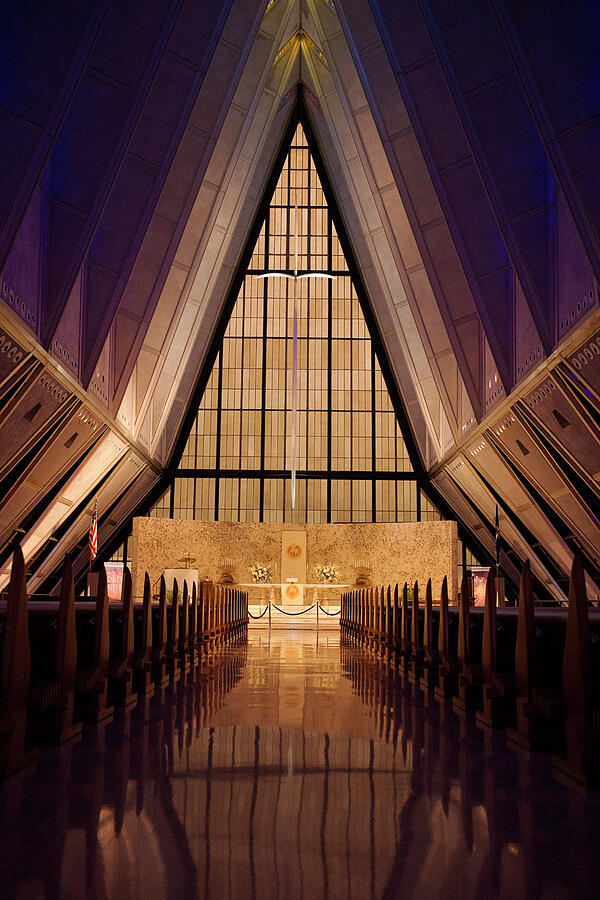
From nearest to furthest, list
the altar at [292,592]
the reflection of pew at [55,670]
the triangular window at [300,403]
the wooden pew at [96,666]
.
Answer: the reflection of pew at [55,670] < the wooden pew at [96,666] < the altar at [292,592] < the triangular window at [300,403]

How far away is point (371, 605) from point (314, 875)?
12.2 metres

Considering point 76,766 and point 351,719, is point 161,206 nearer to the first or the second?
point 351,719

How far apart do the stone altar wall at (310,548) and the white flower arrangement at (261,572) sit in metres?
0.17

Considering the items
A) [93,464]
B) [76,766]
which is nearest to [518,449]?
[93,464]

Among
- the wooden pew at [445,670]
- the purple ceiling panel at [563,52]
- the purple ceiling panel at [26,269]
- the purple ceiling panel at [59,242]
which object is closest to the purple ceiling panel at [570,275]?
the purple ceiling panel at [563,52]

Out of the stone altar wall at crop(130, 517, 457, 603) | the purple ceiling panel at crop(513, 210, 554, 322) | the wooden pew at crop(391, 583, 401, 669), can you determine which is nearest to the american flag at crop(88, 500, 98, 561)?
the stone altar wall at crop(130, 517, 457, 603)

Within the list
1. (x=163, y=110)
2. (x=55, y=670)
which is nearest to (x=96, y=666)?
(x=55, y=670)

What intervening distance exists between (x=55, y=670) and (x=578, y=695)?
2958 millimetres

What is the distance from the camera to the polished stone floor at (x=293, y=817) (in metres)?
2.21

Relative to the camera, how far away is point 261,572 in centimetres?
2630

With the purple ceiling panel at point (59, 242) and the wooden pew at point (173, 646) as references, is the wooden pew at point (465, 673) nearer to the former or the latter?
the wooden pew at point (173, 646)

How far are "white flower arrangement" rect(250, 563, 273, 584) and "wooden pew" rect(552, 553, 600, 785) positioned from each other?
2264 cm

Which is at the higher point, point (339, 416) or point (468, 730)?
point (339, 416)

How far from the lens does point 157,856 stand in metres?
2.40
